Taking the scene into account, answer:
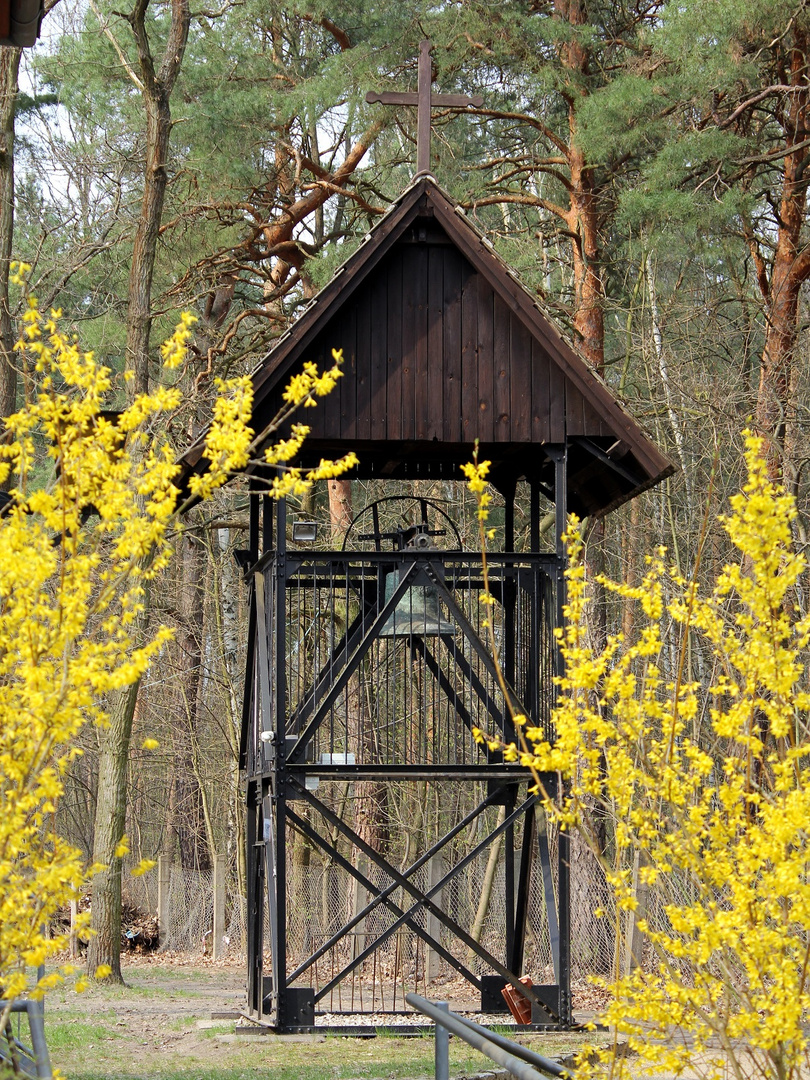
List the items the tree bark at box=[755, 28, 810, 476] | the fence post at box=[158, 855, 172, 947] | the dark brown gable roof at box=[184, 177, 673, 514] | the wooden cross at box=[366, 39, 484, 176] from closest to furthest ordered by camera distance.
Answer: the dark brown gable roof at box=[184, 177, 673, 514] < the wooden cross at box=[366, 39, 484, 176] < the tree bark at box=[755, 28, 810, 476] < the fence post at box=[158, 855, 172, 947]

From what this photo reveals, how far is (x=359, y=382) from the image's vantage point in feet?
33.3

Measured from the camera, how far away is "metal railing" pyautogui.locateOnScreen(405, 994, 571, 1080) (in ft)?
15.6

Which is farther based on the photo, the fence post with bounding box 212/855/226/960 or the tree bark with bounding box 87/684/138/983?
the fence post with bounding box 212/855/226/960

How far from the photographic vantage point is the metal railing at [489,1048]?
15.6ft

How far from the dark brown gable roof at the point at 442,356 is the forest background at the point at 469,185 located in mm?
4731

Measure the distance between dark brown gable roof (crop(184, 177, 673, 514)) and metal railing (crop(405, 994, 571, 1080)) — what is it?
486cm

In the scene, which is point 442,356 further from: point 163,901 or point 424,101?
point 163,901

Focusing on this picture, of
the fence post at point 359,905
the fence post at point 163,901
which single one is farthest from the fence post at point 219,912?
the fence post at point 359,905

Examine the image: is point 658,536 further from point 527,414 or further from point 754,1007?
point 754,1007

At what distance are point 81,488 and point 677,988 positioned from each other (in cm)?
299

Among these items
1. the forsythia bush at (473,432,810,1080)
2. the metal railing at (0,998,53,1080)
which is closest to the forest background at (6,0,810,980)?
the metal railing at (0,998,53,1080)

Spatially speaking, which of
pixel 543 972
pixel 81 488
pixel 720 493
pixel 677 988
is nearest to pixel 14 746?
pixel 81 488

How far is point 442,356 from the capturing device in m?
10.3

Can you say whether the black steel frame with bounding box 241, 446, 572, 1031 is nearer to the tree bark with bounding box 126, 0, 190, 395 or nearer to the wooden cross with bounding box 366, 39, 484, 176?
the wooden cross with bounding box 366, 39, 484, 176
